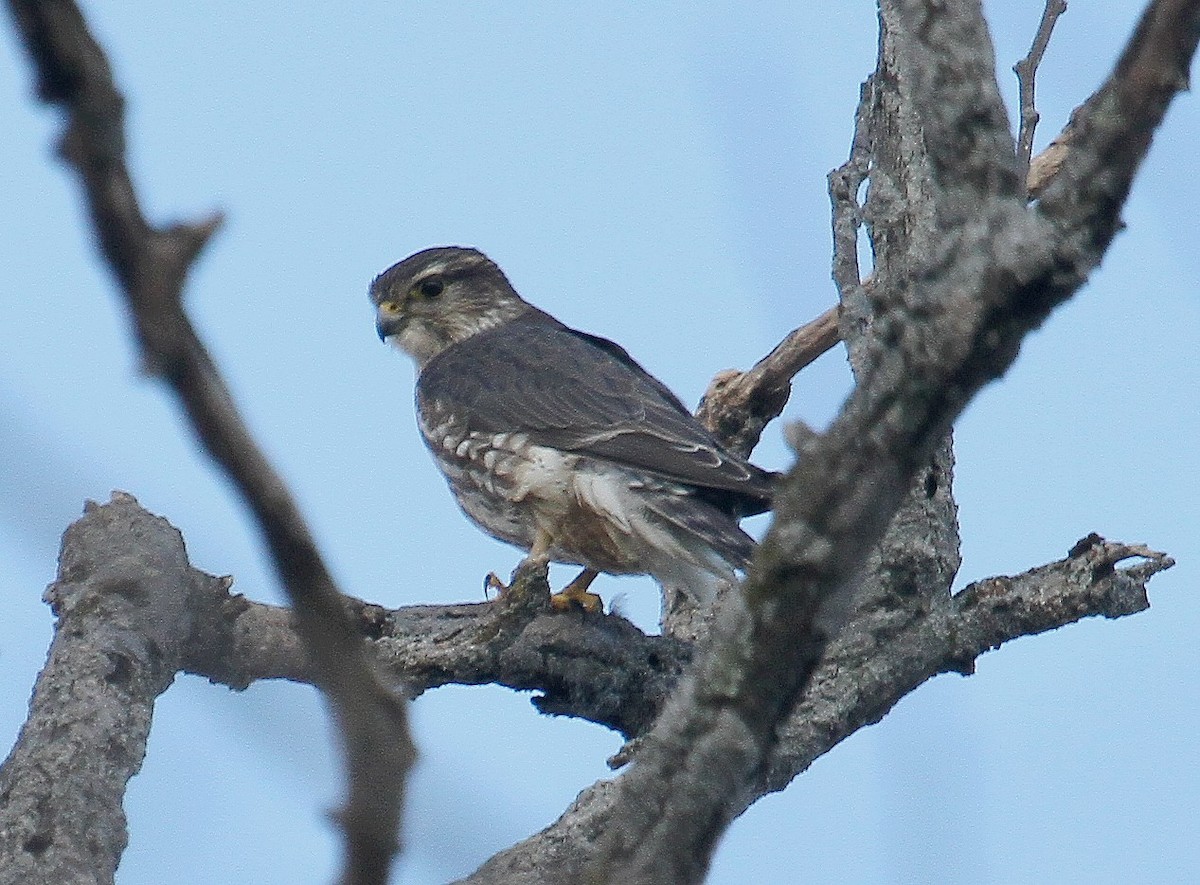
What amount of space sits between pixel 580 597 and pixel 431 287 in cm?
223

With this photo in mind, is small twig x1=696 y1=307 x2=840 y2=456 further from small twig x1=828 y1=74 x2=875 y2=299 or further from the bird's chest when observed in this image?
small twig x1=828 y1=74 x2=875 y2=299

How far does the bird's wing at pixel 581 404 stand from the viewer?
4652mm

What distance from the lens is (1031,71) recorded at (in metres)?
3.84

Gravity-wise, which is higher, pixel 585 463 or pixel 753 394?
pixel 753 394

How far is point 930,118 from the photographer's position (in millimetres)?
1845

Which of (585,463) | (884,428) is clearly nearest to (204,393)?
(884,428)

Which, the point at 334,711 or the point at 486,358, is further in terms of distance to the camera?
the point at 486,358

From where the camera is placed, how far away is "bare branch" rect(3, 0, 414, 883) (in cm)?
101

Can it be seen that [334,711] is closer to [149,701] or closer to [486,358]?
[149,701]

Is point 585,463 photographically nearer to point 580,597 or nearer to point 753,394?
point 580,597

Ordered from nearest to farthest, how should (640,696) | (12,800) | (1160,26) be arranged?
(1160,26) → (12,800) → (640,696)

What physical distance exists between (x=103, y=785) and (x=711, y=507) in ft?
6.71

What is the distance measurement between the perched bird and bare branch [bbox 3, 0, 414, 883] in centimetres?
329

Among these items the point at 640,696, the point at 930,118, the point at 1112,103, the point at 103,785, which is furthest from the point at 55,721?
the point at 1112,103
